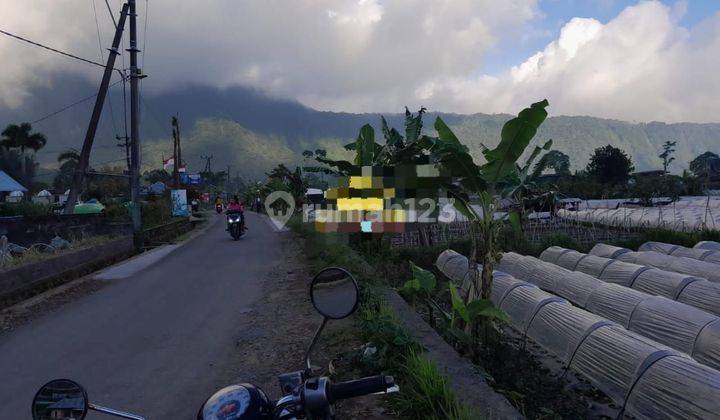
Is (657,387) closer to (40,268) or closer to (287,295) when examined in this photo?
(287,295)

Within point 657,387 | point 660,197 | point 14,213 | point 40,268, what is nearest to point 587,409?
point 657,387

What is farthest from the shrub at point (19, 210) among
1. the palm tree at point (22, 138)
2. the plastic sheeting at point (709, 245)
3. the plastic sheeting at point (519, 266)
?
the palm tree at point (22, 138)

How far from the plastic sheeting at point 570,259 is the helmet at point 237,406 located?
13385mm

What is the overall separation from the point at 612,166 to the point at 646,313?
51557 mm

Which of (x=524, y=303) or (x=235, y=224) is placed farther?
(x=235, y=224)

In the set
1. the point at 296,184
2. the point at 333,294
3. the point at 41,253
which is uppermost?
the point at 296,184

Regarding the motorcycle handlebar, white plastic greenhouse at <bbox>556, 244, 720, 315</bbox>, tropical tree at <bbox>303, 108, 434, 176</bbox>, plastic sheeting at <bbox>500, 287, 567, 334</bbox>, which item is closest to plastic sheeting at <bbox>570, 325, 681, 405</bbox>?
plastic sheeting at <bbox>500, 287, 567, 334</bbox>

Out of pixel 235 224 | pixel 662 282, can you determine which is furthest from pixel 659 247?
pixel 235 224

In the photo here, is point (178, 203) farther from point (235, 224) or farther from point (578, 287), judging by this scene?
point (578, 287)

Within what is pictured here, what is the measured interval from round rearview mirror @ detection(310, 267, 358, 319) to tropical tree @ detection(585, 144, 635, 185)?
2268 inches

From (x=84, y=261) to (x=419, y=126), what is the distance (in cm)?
909

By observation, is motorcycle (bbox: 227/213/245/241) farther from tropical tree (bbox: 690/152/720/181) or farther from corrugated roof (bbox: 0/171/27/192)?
tropical tree (bbox: 690/152/720/181)

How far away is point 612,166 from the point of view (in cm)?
5441

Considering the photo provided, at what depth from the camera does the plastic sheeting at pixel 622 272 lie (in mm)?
11461
